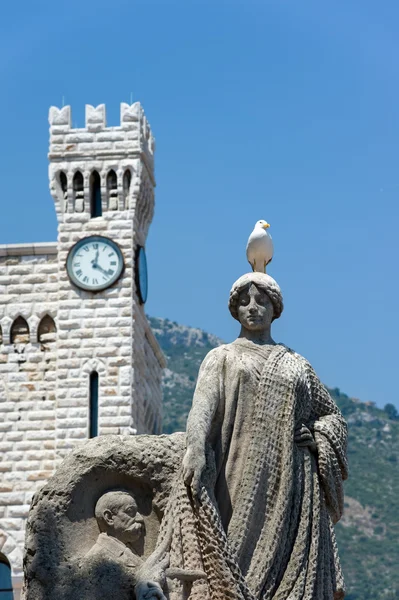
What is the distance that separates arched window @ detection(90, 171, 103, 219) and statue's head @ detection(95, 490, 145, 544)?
102 ft

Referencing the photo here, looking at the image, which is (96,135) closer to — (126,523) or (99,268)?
(99,268)

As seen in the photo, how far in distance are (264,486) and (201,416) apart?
597 mm

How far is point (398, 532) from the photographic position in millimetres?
86625

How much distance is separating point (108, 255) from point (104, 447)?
98.6 ft

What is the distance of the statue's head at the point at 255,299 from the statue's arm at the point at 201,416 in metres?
0.32

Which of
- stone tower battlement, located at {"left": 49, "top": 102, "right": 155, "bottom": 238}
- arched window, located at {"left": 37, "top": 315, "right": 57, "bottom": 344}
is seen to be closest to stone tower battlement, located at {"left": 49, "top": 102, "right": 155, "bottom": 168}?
stone tower battlement, located at {"left": 49, "top": 102, "right": 155, "bottom": 238}

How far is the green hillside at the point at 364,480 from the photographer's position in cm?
7988

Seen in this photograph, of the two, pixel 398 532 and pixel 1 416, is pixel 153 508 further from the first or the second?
pixel 398 532

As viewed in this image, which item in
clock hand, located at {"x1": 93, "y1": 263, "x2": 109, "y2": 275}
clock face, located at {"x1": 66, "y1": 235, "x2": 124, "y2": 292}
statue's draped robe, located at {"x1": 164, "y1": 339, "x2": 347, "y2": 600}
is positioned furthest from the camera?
clock hand, located at {"x1": 93, "y1": 263, "x2": 109, "y2": 275}

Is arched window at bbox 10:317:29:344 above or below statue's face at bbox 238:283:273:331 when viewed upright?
above

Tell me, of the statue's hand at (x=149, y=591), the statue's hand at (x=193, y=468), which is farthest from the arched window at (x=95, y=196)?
the statue's hand at (x=149, y=591)

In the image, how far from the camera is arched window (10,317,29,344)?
142 ft

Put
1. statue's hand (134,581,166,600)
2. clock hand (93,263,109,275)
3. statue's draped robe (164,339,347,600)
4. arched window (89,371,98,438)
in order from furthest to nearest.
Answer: clock hand (93,263,109,275), arched window (89,371,98,438), statue's draped robe (164,339,347,600), statue's hand (134,581,166,600)

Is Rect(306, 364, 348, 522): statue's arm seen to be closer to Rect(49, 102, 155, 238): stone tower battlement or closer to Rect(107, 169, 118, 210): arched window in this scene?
Rect(49, 102, 155, 238): stone tower battlement
